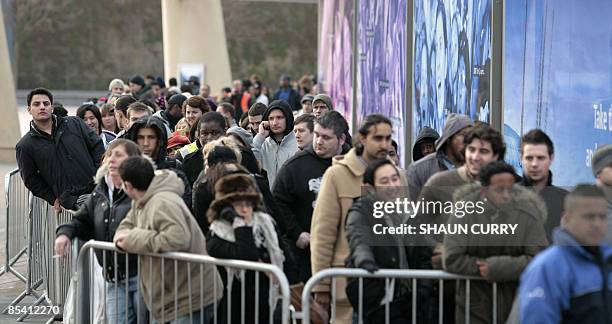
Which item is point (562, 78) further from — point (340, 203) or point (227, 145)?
point (227, 145)

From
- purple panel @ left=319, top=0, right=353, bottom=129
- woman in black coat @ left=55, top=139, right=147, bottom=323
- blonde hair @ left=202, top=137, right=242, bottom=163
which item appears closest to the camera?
woman in black coat @ left=55, top=139, right=147, bottom=323

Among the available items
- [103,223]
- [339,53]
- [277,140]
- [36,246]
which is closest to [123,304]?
[103,223]

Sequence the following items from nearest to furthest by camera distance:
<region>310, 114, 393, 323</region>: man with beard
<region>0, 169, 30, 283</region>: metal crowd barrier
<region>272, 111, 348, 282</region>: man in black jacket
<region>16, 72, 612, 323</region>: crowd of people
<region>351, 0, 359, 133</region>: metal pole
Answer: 1. <region>16, 72, 612, 323</region>: crowd of people
2. <region>310, 114, 393, 323</region>: man with beard
3. <region>272, 111, 348, 282</region>: man in black jacket
4. <region>0, 169, 30, 283</region>: metal crowd barrier
5. <region>351, 0, 359, 133</region>: metal pole

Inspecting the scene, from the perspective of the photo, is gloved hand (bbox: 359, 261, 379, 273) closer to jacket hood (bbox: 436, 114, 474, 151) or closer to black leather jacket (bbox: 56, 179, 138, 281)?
jacket hood (bbox: 436, 114, 474, 151)

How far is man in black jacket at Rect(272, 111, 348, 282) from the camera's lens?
802 centimetres

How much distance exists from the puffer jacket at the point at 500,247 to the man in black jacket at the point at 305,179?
203cm

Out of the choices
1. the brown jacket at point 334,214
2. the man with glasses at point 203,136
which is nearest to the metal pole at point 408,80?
the man with glasses at point 203,136

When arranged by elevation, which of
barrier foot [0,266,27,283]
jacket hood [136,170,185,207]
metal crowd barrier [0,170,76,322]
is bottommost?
barrier foot [0,266,27,283]

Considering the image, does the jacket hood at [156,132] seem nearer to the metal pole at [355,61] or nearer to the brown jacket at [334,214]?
the brown jacket at [334,214]

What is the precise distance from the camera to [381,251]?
6.45 metres

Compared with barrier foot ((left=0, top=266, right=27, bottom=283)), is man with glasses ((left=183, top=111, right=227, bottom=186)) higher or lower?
higher

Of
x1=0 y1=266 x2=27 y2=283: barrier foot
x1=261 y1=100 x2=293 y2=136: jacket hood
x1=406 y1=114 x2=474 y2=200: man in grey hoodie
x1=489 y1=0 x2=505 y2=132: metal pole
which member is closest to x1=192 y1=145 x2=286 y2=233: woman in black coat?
x1=406 y1=114 x2=474 y2=200: man in grey hoodie

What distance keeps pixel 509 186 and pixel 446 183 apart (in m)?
0.61

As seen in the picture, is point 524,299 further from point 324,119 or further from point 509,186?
point 324,119
